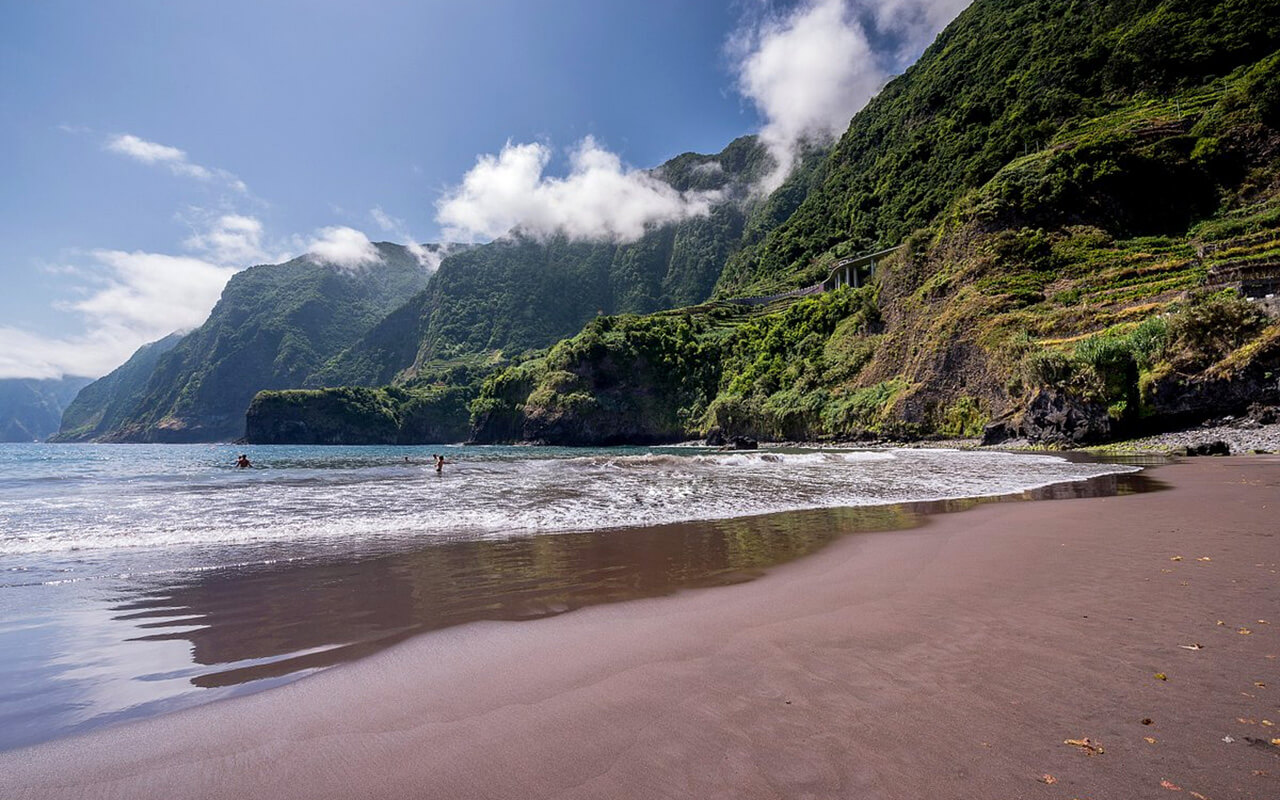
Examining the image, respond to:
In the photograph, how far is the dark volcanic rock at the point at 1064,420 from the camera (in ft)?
112

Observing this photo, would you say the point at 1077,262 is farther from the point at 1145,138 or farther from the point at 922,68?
the point at 922,68

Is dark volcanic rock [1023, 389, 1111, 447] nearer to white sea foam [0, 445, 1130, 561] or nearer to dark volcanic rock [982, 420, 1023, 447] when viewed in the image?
dark volcanic rock [982, 420, 1023, 447]

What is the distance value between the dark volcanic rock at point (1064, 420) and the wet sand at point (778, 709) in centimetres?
3496

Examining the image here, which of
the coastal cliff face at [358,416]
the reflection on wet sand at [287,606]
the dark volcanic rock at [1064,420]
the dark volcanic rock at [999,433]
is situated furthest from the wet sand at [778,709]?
the coastal cliff face at [358,416]

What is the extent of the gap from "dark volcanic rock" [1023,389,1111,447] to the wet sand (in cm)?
3496

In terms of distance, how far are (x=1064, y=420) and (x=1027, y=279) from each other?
19.9 meters

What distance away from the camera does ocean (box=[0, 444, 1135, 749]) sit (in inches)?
188

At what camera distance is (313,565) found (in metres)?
8.52

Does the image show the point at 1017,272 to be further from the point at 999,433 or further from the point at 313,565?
the point at 313,565

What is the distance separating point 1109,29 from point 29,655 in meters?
123

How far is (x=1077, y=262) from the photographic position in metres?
49.1

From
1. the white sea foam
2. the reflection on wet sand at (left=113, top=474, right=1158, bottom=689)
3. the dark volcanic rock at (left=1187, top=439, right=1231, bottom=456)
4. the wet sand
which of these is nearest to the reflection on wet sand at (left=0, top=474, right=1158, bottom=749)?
the reflection on wet sand at (left=113, top=474, right=1158, bottom=689)

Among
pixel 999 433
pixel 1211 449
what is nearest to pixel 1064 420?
pixel 999 433

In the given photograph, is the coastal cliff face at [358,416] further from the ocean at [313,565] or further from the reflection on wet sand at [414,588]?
the reflection on wet sand at [414,588]
